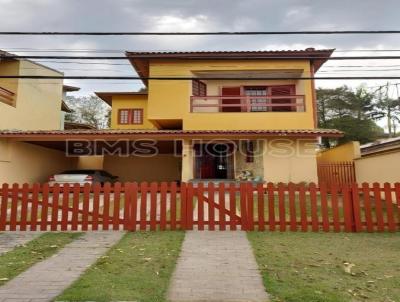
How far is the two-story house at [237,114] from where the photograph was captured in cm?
1412

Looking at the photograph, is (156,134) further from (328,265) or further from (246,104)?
(328,265)

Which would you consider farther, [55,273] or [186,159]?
[186,159]

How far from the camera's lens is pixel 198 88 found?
16.9m

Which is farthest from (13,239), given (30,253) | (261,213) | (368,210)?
(368,210)

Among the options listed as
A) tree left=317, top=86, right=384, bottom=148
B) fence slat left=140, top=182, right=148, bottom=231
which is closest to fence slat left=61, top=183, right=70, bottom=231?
fence slat left=140, top=182, right=148, bottom=231

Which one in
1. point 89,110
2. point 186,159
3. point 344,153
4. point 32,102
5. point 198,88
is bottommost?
point 186,159

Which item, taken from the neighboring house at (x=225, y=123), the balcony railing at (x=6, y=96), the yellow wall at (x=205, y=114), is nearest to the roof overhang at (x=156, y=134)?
the neighboring house at (x=225, y=123)

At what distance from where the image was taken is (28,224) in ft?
22.5

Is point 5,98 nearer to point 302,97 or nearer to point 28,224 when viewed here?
point 28,224

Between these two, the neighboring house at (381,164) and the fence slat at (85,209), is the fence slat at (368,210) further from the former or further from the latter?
the fence slat at (85,209)

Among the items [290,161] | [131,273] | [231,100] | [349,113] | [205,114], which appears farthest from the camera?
[349,113]

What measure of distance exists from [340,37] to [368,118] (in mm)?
22757

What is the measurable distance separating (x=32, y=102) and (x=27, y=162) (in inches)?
171

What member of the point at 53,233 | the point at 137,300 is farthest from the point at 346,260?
the point at 53,233
